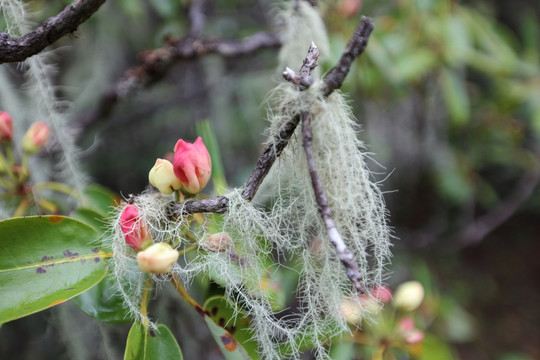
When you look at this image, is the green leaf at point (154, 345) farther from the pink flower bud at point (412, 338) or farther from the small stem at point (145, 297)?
the pink flower bud at point (412, 338)

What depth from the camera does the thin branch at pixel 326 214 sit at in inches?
14.5

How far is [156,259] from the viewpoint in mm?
443

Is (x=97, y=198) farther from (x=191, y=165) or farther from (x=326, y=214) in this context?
(x=326, y=214)

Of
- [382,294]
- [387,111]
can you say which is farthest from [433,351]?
[387,111]

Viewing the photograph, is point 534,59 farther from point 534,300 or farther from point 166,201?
point 534,300

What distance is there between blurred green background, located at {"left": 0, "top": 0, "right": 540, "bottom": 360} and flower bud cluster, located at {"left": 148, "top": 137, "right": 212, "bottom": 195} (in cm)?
34

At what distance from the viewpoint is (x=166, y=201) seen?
1.68 feet

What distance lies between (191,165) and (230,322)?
198mm

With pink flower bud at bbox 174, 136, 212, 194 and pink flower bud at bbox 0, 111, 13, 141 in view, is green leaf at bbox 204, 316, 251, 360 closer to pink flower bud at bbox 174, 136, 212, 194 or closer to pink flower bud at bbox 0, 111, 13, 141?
pink flower bud at bbox 174, 136, 212, 194

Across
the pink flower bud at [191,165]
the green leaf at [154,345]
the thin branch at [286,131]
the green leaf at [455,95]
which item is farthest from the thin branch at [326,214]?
the green leaf at [455,95]

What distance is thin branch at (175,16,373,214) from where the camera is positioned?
400 millimetres

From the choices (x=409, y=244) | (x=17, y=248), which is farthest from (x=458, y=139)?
(x=17, y=248)

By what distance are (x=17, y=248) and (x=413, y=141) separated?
2.04 m

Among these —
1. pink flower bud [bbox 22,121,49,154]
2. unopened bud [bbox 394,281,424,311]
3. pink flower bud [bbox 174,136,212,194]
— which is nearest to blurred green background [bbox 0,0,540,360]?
pink flower bud [bbox 22,121,49,154]
